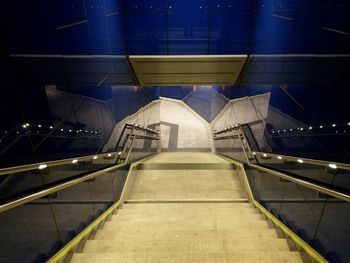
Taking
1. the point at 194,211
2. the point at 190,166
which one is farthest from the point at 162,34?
the point at 194,211

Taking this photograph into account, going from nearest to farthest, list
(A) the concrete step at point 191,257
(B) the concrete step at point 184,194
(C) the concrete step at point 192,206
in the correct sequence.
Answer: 1. (A) the concrete step at point 191,257
2. (C) the concrete step at point 192,206
3. (B) the concrete step at point 184,194

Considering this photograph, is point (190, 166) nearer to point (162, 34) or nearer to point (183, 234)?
→ point (183, 234)

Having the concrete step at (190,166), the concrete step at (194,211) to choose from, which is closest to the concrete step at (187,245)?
the concrete step at (194,211)

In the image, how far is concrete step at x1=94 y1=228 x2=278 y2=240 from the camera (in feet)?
7.47

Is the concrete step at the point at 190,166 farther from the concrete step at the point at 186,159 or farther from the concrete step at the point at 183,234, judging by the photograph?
the concrete step at the point at 183,234

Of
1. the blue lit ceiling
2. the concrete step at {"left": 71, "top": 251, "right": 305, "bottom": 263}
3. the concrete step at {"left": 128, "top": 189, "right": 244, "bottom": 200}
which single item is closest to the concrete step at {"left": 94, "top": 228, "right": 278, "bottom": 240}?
the concrete step at {"left": 71, "top": 251, "right": 305, "bottom": 263}

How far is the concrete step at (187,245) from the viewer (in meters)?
2.06

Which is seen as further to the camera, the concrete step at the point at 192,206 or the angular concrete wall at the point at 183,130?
the angular concrete wall at the point at 183,130

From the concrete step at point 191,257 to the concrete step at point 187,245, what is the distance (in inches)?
3.9

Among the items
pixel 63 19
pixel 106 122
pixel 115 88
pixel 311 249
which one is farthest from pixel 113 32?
pixel 311 249

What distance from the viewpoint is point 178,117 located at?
13.7 meters

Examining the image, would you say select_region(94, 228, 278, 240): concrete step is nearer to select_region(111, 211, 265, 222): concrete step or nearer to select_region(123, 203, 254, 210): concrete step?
select_region(111, 211, 265, 222): concrete step

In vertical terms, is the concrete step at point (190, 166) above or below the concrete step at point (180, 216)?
below

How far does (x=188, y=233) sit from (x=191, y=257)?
42 centimetres
